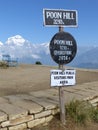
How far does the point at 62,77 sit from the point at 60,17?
119 cm

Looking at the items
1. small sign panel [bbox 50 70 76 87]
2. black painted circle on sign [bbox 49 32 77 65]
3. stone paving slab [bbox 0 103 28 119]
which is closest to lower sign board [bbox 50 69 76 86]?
small sign panel [bbox 50 70 76 87]

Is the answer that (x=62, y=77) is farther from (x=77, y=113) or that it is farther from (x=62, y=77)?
(x=77, y=113)

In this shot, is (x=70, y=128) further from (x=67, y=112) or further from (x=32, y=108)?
(x=32, y=108)

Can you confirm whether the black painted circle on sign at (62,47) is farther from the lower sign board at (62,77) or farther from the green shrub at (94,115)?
the green shrub at (94,115)

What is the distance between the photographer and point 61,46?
6.38 m

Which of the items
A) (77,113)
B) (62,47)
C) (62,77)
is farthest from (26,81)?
(62,47)

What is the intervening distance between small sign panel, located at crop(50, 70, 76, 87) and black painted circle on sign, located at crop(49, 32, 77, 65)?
21 centimetres

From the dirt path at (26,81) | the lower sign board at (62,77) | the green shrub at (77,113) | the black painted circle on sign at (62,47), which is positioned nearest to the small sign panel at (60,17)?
the black painted circle on sign at (62,47)

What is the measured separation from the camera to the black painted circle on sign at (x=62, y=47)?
634 centimetres

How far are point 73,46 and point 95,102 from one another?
1819mm

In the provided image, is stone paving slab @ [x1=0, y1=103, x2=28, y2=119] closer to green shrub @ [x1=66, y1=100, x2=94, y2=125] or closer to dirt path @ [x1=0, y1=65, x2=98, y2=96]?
green shrub @ [x1=66, y1=100, x2=94, y2=125]

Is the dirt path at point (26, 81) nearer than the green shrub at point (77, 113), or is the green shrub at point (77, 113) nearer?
the green shrub at point (77, 113)

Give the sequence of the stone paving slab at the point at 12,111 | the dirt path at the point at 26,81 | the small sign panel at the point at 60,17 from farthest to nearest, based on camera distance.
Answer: the dirt path at the point at 26,81 → the small sign panel at the point at 60,17 → the stone paving slab at the point at 12,111

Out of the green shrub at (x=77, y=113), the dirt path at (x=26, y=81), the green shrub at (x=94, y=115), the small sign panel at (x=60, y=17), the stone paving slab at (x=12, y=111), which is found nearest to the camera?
the stone paving slab at (x=12, y=111)
